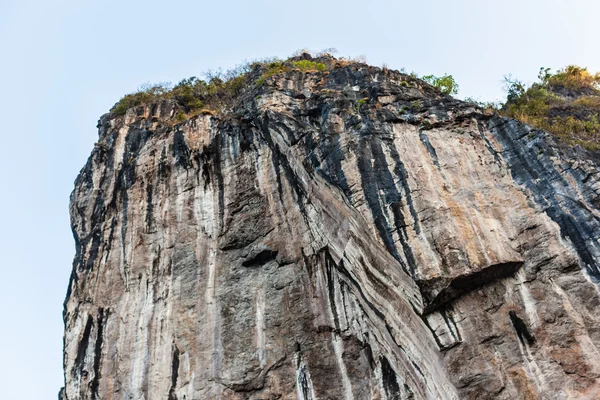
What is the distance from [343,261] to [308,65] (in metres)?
12.1

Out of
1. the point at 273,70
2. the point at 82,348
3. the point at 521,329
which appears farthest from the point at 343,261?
the point at 273,70

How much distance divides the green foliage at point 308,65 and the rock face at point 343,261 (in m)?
5.02

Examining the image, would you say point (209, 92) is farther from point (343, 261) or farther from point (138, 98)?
point (343, 261)

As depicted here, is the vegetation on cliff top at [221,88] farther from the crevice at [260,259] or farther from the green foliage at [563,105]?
the crevice at [260,259]

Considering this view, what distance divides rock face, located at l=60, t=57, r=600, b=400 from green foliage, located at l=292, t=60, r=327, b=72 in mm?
5018

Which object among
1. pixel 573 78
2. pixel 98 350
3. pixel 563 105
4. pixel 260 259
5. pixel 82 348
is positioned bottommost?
pixel 98 350

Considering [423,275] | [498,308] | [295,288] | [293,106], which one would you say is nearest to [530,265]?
[498,308]

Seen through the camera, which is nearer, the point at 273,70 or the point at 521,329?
the point at 521,329

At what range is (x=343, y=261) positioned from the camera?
1258 centimetres

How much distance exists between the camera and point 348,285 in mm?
12633

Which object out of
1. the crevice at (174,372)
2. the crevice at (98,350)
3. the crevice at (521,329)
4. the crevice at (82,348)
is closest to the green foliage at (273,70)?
the crevice at (98,350)

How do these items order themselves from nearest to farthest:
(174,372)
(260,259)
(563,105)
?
(174,372), (260,259), (563,105)

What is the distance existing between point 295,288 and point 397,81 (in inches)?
350

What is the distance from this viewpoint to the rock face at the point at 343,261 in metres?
10.6
